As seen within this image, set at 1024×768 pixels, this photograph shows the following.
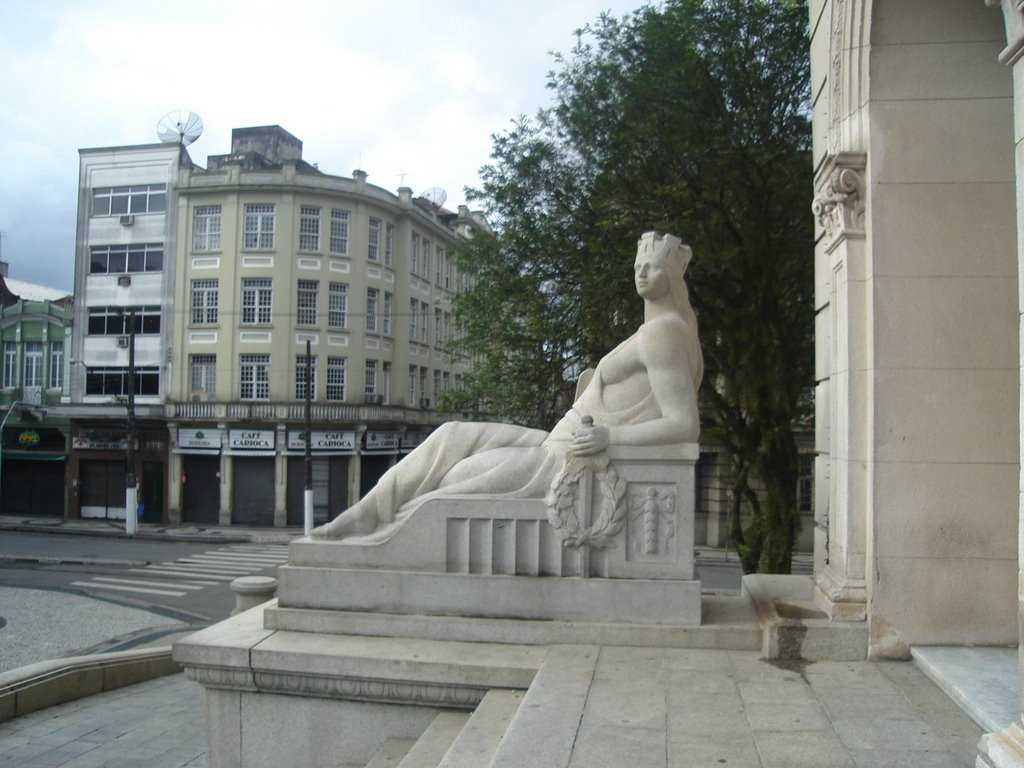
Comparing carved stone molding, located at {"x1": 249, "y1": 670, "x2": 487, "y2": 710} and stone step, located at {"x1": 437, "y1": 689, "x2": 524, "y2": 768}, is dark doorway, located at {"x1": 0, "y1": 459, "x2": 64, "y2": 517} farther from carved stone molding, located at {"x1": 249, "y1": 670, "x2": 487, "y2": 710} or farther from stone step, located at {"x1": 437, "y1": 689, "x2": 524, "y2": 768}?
stone step, located at {"x1": 437, "y1": 689, "x2": 524, "y2": 768}

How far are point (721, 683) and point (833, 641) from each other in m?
1.00

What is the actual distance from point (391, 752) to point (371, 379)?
28.1 meters

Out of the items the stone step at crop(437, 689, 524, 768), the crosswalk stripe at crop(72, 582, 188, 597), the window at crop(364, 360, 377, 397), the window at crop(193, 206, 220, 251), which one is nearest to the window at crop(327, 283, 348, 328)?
Result: the window at crop(364, 360, 377, 397)

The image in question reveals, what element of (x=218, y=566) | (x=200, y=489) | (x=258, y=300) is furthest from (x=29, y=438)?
(x=218, y=566)

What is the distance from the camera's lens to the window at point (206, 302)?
1207 inches

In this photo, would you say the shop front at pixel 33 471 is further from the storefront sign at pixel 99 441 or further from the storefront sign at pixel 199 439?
the storefront sign at pixel 199 439

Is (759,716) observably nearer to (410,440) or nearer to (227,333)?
(227,333)

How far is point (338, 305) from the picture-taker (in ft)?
103

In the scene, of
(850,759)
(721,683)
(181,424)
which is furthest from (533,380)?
(181,424)

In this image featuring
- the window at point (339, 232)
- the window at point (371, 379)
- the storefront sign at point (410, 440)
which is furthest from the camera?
the storefront sign at point (410, 440)

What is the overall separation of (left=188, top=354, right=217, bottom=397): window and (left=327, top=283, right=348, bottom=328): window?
4534 mm

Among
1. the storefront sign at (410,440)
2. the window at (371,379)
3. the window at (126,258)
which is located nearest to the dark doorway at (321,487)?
the window at (371,379)

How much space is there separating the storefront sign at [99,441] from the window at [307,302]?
27.1 feet

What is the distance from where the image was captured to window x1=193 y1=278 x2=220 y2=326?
3066cm
